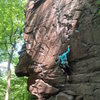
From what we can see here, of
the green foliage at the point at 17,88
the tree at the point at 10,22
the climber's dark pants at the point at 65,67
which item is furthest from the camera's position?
the green foliage at the point at 17,88

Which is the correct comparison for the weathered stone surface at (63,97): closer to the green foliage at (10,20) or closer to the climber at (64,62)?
the climber at (64,62)

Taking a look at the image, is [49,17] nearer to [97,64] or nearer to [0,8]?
[97,64]

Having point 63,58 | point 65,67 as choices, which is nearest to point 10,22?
point 63,58

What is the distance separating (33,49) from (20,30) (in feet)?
33.6

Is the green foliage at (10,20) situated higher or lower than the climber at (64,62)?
higher

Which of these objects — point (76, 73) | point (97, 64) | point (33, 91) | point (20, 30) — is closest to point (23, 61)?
point (33, 91)

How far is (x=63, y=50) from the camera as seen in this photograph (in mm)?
11320

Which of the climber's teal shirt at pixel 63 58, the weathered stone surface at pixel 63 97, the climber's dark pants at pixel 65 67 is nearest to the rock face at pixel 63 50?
the weathered stone surface at pixel 63 97

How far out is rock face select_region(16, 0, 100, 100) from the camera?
9.98 m

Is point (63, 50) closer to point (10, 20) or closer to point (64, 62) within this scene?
point (64, 62)

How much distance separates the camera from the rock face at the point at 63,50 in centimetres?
998

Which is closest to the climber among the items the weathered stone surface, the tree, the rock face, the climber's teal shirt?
the climber's teal shirt

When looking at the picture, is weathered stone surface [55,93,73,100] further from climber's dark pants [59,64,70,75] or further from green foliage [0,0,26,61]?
green foliage [0,0,26,61]

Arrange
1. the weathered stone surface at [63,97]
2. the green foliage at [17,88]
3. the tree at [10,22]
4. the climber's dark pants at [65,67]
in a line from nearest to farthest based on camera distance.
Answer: the weathered stone surface at [63,97] → the climber's dark pants at [65,67] → the tree at [10,22] → the green foliage at [17,88]
